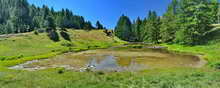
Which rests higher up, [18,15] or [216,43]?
[18,15]

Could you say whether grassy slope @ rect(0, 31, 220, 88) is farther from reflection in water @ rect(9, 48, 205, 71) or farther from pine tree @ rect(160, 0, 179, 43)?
pine tree @ rect(160, 0, 179, 43)

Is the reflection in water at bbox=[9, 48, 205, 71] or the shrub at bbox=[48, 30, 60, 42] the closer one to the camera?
the reflection in water at bbox=[9, 48, 205, 71]

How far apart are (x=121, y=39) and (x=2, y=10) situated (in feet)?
276

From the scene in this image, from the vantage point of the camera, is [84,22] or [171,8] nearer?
[171,8]

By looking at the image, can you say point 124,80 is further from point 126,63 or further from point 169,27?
point 169,27

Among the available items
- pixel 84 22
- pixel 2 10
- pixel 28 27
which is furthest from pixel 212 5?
pixel 2 10

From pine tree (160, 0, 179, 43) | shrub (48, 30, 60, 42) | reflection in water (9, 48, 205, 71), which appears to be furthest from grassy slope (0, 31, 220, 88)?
shrub (48, 30, 60, 42)

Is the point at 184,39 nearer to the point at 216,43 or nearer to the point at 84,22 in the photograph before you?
the point at 216,43

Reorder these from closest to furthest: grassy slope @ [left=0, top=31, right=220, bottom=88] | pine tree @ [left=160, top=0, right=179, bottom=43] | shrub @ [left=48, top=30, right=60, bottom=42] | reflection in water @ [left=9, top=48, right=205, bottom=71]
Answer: grassy slope @ [left=0, top=31, right=220, bottom=88] → reflection in water @ [left=9, top=48, right=205, bottom=71] → pine tree @ [left=160, top=0, right=179, bottom=43] → shrub @ [left=48, top=30, right=60, bottom=42]

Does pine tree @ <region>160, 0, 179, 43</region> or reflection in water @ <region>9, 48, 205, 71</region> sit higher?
pine tree @ <region>160, 0, 179, 43</region>

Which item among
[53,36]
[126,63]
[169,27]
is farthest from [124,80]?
[53,36]

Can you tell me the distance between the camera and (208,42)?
169 ft

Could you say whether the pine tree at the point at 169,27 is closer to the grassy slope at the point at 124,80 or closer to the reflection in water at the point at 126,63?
the reflection in water at the point at 126,63

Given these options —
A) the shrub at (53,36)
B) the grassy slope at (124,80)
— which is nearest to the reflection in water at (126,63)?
the grassy slope at (124,80)
